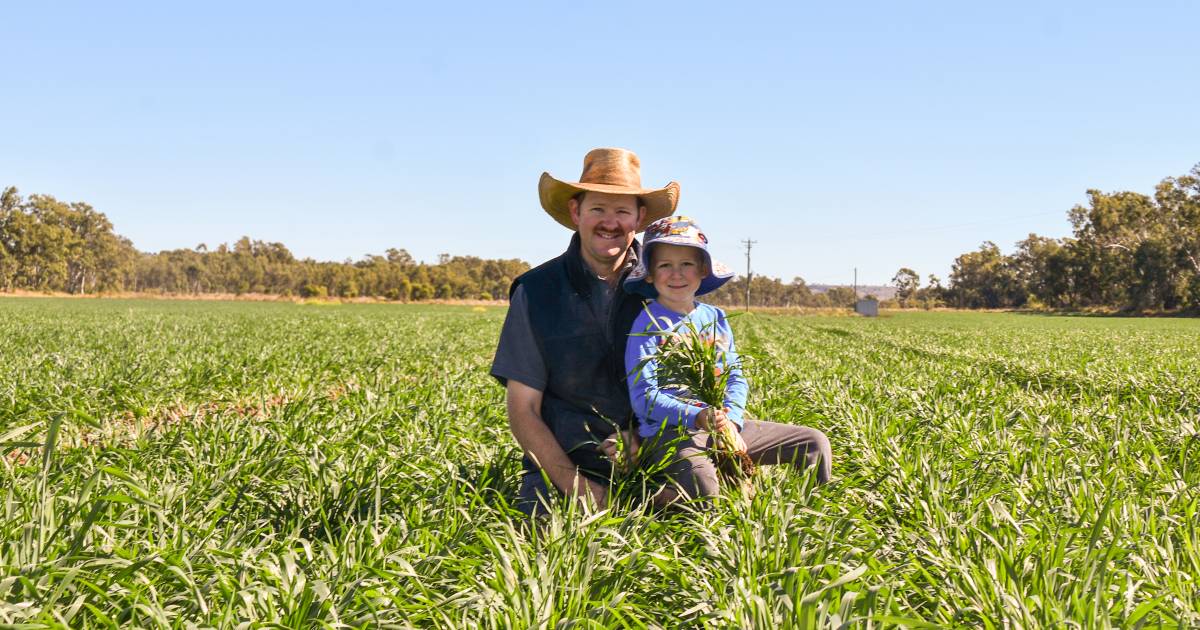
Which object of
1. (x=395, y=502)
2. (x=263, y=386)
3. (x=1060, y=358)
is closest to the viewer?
(x=395, y=502)

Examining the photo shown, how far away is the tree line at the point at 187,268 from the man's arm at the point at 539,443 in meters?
123

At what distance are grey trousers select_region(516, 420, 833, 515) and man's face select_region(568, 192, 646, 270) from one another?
105 centimetres

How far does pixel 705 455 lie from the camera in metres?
4.00

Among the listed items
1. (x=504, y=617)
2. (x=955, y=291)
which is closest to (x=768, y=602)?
(x=504, y=617)

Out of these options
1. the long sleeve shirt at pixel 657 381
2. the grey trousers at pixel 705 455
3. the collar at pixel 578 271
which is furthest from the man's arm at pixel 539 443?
the collar at pixel 578 271

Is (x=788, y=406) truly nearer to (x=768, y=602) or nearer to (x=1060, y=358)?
(x=768, y=602)

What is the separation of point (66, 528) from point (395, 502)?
4.76ft

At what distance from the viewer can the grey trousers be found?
153 inches

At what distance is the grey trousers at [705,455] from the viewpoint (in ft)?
12.7

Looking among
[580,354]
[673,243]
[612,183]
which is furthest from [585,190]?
[580,354]

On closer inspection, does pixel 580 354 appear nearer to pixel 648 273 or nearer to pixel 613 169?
pixel 648 273

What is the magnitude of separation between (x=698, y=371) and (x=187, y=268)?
181 meters

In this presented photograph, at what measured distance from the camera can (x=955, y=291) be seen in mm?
153250

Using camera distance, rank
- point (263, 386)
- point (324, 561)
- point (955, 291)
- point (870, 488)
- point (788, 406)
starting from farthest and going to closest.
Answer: point (955, 291) → point (263, 386) → point (788, 406) → point (870, 488) → point (324, 561)
